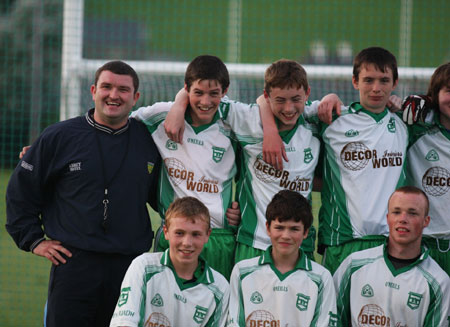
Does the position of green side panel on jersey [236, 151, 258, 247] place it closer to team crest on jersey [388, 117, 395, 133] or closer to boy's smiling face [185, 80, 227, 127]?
boy's smiling face [185, 80, 227, 127]

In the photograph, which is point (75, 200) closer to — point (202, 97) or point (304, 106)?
point (202, 97)

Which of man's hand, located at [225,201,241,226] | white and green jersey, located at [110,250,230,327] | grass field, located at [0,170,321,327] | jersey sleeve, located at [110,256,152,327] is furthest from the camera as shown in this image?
grass field, located at [0,170,321,327]

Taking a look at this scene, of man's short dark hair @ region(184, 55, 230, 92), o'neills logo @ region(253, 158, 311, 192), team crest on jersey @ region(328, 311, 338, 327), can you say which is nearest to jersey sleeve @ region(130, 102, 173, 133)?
man's short dark hair @ region(184, 55, 230, 92)

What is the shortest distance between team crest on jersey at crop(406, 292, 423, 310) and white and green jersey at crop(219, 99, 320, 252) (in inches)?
25.3

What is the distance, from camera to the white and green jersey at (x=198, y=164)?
13.1 feet

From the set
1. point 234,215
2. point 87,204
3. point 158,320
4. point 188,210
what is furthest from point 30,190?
point 234,215

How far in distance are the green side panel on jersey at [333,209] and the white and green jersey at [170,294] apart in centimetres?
75

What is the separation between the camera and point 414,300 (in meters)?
3.71

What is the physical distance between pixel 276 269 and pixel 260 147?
75 centimetres

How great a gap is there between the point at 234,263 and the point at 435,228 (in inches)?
48.5

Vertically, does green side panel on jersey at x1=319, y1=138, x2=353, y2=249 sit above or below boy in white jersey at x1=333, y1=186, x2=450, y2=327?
above

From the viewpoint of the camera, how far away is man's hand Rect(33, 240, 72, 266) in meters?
3.76

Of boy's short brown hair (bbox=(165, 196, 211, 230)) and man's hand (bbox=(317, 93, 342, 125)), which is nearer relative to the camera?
boy's short brown hair (bbox=(165, 196, 211, 230))

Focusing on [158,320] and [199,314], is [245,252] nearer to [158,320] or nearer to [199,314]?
[199,314]
